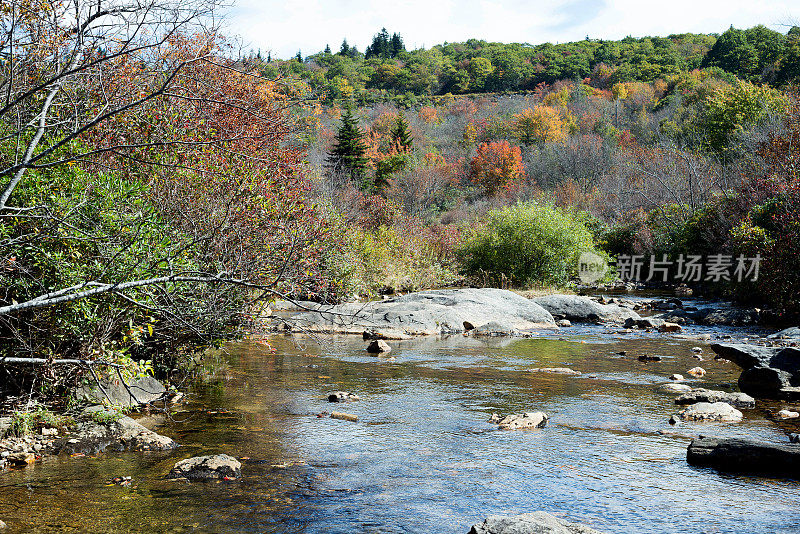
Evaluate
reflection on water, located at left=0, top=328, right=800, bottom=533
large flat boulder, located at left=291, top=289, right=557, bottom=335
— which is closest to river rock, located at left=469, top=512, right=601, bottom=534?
reflection on water, located at left=0, top=328, right=800, bottom=533

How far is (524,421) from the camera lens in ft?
27.5

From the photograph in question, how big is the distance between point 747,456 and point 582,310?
48.6ft

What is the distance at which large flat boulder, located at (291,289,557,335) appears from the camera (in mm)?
17234

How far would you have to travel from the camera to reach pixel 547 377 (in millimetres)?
11648

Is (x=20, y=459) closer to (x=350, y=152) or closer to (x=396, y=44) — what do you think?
(x=350, y=152)

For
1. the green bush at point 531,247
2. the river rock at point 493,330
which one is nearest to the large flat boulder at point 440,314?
the river rock at point 493,330

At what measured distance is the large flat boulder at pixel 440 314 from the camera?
17.2m

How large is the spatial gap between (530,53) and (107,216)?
115m

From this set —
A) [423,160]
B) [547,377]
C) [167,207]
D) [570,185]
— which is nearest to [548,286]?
[547,377]

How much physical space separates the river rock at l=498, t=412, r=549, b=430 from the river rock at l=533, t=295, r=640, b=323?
13.1 m

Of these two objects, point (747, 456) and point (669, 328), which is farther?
point (669, 328)

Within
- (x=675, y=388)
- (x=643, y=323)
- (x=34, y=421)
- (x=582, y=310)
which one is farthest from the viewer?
(x=582, y=310)

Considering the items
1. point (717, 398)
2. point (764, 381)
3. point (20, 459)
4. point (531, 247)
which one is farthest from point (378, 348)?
point (531, 247)

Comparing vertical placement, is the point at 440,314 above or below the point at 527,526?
below
